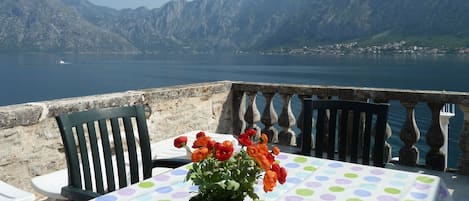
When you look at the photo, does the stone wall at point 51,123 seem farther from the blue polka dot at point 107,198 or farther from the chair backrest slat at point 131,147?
the blue polka dot at point 107,198

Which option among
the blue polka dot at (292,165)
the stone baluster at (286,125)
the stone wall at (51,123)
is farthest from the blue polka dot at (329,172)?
the stone baluster at (286,125)

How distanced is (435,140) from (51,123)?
3595 millimetres

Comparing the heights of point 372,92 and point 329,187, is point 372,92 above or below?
above

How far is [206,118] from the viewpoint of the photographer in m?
5.29

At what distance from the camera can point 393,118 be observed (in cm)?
2341

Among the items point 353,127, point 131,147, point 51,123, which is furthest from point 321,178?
point 51,123

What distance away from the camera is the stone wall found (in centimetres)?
332

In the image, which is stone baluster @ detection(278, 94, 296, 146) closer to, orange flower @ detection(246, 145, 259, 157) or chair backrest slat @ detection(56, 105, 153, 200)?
chair backrest slat @ detection(56, 105, 153, 200)

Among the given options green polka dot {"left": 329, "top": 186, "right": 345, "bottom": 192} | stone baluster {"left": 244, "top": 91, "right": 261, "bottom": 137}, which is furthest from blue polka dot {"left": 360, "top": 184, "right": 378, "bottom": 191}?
stone baluster {"left": 244, "top": 91, "right": 261, "bottom": 137}

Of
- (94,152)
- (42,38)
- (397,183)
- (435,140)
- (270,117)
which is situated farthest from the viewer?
(42,38)

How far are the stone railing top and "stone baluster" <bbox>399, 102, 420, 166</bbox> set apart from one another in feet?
0.40

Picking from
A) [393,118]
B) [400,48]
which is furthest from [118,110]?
[400,48]

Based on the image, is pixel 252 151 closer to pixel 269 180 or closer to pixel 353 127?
pixel 269 180

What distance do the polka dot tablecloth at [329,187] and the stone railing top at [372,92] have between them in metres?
2.27
